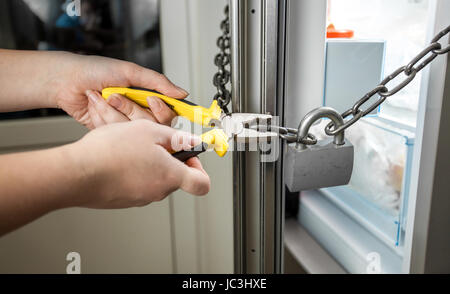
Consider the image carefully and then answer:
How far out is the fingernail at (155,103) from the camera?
56 centimetres

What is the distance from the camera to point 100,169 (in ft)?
1.35

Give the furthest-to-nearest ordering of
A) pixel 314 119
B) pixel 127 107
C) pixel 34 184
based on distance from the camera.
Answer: pixel 127 107
pixel 314 119
pixel 34 184

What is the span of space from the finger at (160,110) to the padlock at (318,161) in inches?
8.2

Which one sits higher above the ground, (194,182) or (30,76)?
(30,76)

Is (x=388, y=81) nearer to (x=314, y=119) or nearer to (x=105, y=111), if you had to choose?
(x=314, y=119)

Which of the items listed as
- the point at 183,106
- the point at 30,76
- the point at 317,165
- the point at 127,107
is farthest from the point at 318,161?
the point at 30,76

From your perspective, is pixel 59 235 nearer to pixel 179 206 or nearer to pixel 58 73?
pixel 179 206

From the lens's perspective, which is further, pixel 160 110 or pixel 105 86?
pixel 105 86

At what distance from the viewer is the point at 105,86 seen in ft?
2.25

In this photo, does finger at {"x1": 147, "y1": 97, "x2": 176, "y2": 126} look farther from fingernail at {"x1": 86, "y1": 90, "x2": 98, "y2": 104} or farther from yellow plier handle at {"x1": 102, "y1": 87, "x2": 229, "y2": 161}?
fingernail at {"x1": 86, "y1": 90, "x2": 98, "y2": 104}
